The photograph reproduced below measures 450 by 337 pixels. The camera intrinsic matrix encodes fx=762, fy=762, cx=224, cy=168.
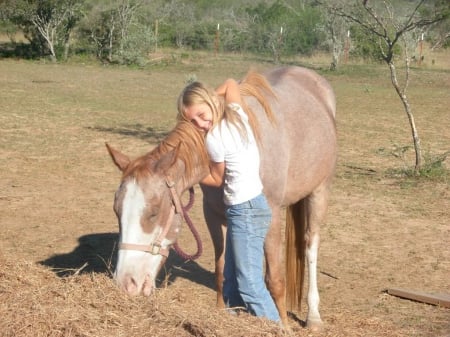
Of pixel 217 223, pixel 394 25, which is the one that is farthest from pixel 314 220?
pixel 394 25

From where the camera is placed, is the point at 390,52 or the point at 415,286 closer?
the point at 415,286

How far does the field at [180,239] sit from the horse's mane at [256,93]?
Answer: 3.33 ft

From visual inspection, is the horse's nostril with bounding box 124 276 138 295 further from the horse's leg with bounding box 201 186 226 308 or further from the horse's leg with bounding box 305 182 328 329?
the horse's leg with bounding box 305 182 328 329

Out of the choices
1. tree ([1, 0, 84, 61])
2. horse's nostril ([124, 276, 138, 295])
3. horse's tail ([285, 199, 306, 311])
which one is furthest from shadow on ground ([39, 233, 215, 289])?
tree ([1, 0, 84, 61])

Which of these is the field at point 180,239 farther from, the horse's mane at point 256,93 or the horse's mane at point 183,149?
the horse's mane at point 256,93

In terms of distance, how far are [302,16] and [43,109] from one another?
24526 mm

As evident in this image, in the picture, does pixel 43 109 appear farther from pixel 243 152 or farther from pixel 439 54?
pixel 439 54

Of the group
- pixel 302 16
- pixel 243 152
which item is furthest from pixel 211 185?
pixel 302 16

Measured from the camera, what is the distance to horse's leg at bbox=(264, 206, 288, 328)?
15.1ft

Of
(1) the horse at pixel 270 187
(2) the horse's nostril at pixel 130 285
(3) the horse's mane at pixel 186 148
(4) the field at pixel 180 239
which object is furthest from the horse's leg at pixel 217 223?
(2) the horse's nostril at pixel 130 285

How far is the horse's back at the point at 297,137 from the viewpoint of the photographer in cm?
470

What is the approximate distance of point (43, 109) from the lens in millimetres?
15055

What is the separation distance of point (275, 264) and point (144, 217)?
1152 millimetres

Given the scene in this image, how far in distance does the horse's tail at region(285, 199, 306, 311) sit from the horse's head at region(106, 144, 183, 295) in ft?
5.97
